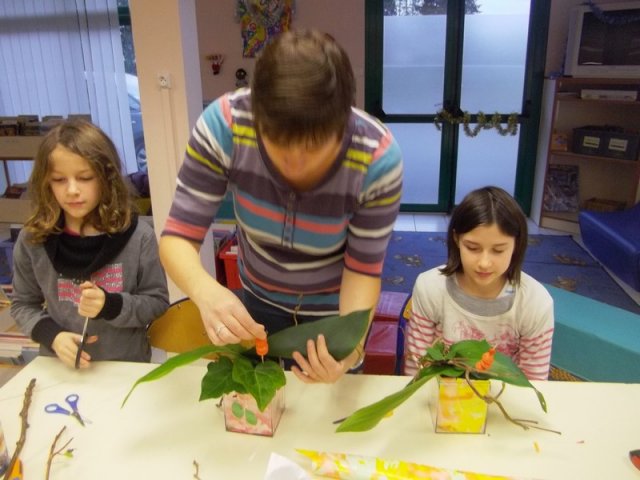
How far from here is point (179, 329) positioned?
4.28ft

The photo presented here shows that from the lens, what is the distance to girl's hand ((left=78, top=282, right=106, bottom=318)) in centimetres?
107

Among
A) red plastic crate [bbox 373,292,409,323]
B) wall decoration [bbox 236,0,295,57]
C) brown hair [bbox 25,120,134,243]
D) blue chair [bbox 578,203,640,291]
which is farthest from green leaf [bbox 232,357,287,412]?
wall decoration [bbox 236,0,295,57]

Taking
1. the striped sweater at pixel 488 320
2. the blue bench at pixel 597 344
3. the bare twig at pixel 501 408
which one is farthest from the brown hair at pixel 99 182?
the blue bench at pixel 597 344

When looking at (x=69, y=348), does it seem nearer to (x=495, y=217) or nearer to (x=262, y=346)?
(x=262, y=346)

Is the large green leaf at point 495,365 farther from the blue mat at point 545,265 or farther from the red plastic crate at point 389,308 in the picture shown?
the blue mat at point 545,265

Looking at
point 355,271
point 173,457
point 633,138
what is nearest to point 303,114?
point 355,271

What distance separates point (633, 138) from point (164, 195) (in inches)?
124

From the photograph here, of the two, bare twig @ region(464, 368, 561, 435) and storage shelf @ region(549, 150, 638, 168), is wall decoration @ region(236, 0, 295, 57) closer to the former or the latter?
storage shelf @ region(549, 150, 638, 168)

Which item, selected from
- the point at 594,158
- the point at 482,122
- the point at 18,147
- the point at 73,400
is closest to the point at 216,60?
the point at 18,147

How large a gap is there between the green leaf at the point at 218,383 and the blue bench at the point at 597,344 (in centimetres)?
120

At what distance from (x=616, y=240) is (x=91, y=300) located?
304cm

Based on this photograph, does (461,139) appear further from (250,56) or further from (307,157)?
(307,157)

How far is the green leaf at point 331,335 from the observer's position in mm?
829

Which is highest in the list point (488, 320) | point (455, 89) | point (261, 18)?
point (261, 18)
